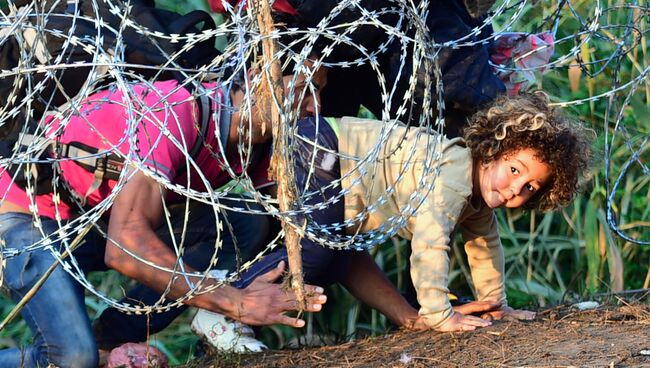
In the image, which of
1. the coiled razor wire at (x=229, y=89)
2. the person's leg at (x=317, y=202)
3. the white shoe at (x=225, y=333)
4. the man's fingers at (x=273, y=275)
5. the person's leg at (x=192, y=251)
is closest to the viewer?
the coiled razor wire at (x=229, y=89)

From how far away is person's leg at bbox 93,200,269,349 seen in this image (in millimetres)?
4227

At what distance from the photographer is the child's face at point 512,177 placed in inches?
152

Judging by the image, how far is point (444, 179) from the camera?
388cm

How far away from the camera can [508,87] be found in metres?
4.56

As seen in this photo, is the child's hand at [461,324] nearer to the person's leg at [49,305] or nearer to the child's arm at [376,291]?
the child's arm at [376,291]

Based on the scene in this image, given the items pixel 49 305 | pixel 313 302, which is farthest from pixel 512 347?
pixel 49 305

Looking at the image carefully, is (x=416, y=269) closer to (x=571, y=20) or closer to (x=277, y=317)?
(x=277, y=317)

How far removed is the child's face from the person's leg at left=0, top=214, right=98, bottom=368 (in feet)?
4.73

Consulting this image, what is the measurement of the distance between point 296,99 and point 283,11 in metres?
0.36

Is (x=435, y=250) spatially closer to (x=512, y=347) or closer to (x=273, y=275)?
(x=512, y=347)

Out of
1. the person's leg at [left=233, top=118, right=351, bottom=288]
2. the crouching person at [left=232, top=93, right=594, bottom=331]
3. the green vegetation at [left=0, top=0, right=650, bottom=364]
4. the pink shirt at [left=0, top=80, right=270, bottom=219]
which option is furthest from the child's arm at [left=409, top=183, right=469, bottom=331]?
the green vegetation at [left=0, top=0, right=650, bottom=364]

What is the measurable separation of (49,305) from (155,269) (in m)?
0.42

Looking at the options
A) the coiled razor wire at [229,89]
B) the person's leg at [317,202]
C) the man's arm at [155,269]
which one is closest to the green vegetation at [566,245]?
the coiled razor wire at [229,89]

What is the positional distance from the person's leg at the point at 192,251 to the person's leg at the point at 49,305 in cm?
49
